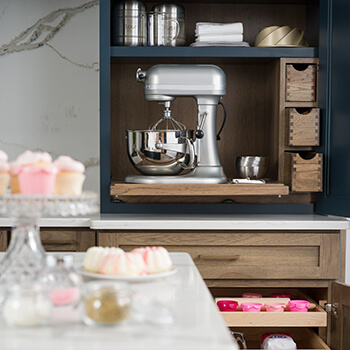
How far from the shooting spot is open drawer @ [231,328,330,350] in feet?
7.41

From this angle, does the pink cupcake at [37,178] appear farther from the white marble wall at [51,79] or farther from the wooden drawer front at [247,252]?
the white marble wall at [51,79]

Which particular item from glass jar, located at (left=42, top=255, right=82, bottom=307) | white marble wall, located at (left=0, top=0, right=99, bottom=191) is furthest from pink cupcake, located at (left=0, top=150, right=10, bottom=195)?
white marble wall, located at (left=0, top=0, right=99, bottom=191)

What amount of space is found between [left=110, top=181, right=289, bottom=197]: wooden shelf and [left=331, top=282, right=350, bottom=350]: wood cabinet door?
1.54 feet

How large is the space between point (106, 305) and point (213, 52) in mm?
1825

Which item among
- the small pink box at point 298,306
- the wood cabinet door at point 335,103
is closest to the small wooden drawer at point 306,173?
the wood cabinet door at point 335,103

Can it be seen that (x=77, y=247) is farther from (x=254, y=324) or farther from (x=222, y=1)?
(x=222, y=1)

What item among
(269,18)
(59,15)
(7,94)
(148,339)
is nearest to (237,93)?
(269,18)

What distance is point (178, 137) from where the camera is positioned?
2498 millimetres

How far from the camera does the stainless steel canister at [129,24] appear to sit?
8.50 feet

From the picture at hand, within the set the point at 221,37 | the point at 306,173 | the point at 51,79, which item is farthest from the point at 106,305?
the point at 51,79

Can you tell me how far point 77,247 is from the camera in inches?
94.8

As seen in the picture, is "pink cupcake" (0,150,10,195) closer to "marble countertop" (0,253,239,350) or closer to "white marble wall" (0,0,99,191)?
"marble countertop" (0,253,239,350)

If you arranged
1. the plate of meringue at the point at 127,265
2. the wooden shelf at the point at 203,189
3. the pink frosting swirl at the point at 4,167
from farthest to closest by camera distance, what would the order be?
the wooden shelf at the point at 203,189 < the plate of meringue at the point at 127,265 < the pink frosting swirl at the point at 4,167

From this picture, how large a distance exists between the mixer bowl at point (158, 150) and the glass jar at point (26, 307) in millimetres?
1590
